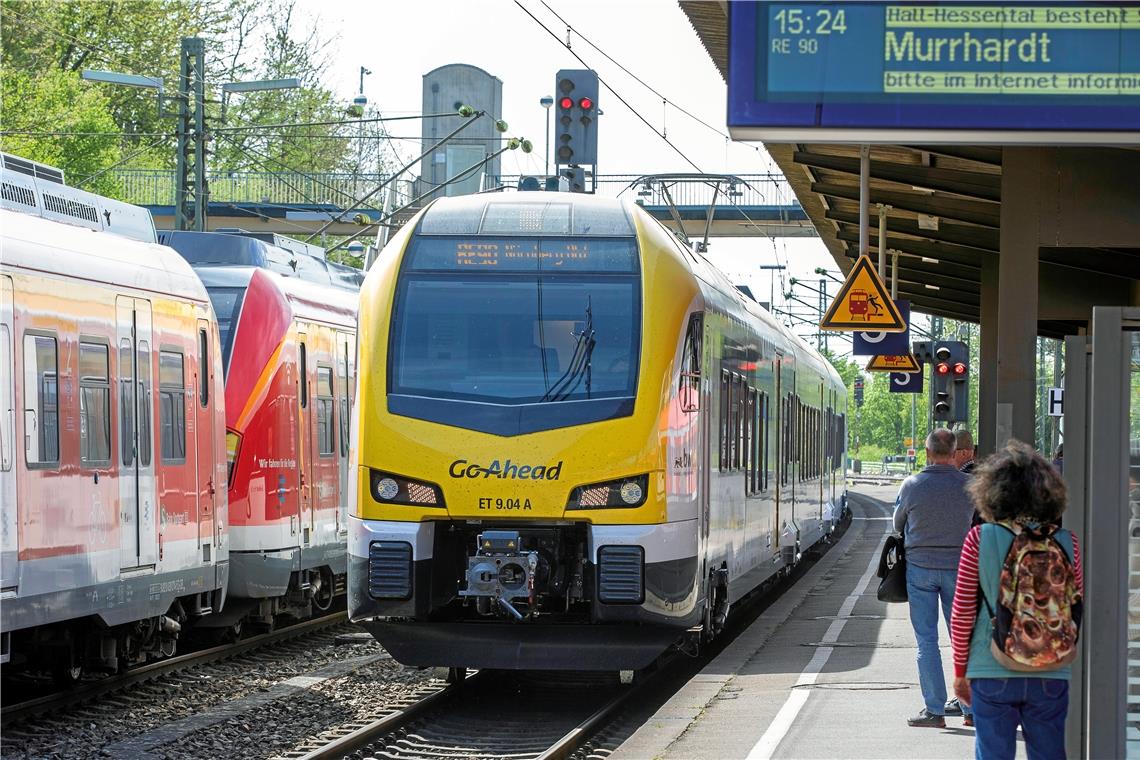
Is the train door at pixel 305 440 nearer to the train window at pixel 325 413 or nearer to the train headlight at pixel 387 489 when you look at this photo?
the train window at pixel 325 413

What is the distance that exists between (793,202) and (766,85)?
4384cm

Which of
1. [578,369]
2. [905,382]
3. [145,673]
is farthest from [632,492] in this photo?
[905,382]

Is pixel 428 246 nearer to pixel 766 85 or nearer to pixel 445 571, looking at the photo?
pixel 445 571

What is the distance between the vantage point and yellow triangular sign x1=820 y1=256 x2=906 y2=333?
1691 cm

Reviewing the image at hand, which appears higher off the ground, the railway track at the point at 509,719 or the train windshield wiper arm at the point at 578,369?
the train windshield wiper arm at the point at 578,369

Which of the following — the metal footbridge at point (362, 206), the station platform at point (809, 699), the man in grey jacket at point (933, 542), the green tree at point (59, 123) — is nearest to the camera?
the station platform at point (809, 699)

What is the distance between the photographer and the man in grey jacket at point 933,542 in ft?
34.7

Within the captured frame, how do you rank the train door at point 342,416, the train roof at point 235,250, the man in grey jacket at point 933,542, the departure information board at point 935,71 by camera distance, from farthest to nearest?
the train door at point 342,416 < the train roof at point 235,250 < the man in grey jacket at point 933,542 < the departure information board at point 935,71

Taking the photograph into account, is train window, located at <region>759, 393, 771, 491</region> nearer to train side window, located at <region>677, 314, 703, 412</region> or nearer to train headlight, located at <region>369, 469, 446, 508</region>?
train side window, located at <region>677, 314, 703, 412</region>

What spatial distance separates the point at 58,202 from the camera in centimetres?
1296

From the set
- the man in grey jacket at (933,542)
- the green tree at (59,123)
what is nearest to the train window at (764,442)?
the man in grey jacket at (933,542)

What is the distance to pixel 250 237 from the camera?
17750 mm

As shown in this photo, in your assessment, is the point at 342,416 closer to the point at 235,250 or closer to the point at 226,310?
the point at 235,250

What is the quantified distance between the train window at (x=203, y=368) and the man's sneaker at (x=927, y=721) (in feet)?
21.4
